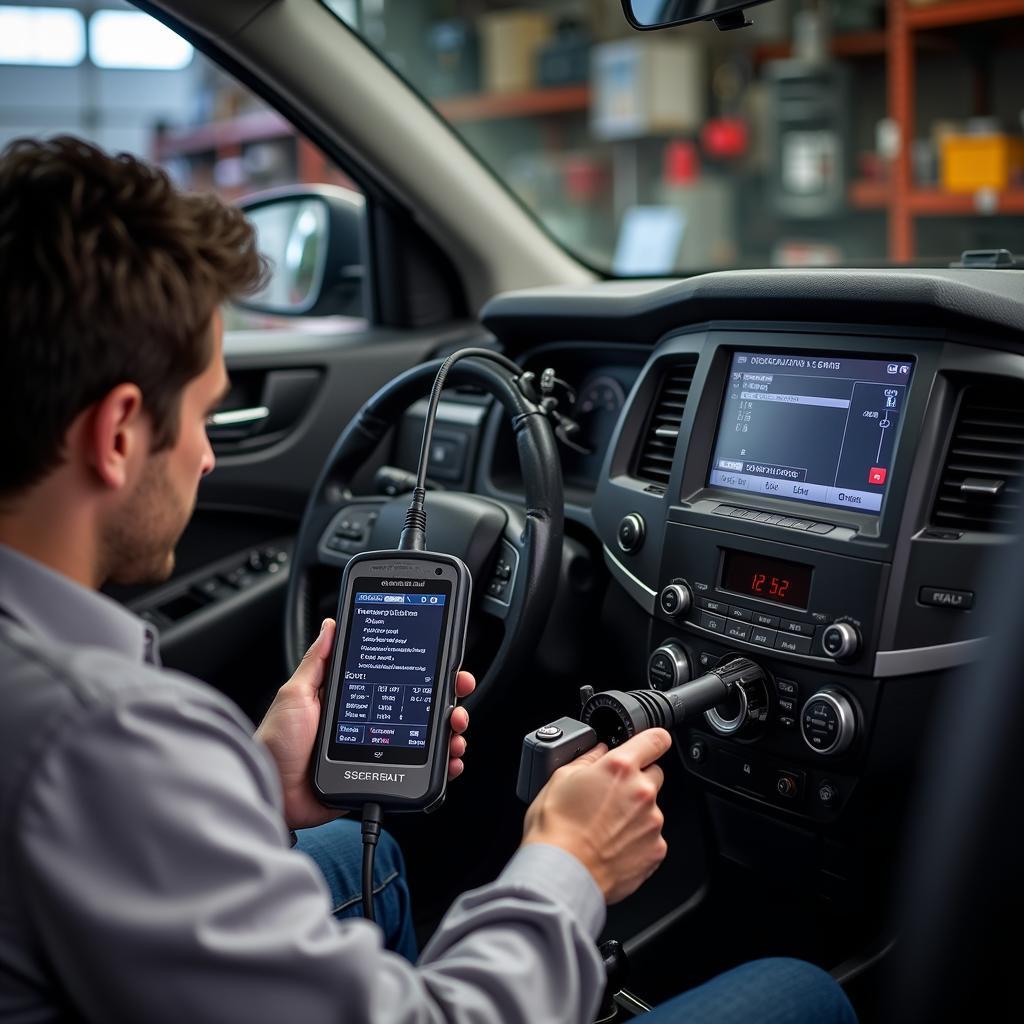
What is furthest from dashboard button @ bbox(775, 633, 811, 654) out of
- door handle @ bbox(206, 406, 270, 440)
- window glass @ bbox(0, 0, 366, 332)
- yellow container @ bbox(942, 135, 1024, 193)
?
window glass @ bbox(0, 0, 366, 332)

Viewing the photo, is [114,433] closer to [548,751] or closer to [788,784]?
[548,751]

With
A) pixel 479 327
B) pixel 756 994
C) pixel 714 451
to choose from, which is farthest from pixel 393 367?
pixel 756 994

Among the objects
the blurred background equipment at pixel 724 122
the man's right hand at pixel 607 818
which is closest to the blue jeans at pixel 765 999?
the man's right hand at pixel 607 818

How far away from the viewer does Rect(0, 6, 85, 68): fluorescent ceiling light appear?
762cm

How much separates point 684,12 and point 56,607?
2.71 ft

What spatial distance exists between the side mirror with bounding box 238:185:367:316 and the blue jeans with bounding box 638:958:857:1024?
132cm

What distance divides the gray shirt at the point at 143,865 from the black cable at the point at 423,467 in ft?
1.69

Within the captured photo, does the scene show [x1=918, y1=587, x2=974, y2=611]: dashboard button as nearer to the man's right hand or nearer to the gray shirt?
the man's right hand

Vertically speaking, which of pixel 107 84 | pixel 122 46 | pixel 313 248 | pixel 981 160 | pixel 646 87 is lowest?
pixel 313 248

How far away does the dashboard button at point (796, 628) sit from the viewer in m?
1.14

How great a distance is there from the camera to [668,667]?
1265 millimetres

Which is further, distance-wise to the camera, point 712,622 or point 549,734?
point 712,622

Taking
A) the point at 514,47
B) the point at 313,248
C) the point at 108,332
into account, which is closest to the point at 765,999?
the point at 108,332

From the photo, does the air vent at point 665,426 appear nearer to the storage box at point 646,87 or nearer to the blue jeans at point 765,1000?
the blue jeans at point 765,1000
